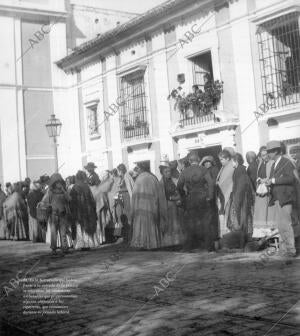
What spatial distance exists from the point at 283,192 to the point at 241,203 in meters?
1.30

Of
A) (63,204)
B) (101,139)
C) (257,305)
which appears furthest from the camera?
(101,139)

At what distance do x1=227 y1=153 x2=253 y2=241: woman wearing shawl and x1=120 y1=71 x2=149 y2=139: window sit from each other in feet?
22.8

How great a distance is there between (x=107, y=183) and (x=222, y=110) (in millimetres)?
3466

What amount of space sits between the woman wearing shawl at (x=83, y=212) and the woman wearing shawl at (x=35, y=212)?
2749 mm

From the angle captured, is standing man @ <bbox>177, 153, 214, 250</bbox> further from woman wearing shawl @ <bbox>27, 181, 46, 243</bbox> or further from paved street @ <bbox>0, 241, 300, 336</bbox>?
woman wearing shawl @ <bbox>27, 181, 46, 243</bbox>

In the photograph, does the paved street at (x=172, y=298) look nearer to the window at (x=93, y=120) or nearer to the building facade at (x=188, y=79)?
the building facade at (x=188, y=79)

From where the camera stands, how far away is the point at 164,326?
405 cm

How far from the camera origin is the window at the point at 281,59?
29.1ft

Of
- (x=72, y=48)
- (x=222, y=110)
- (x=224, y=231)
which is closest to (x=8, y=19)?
(x=72, y=48)

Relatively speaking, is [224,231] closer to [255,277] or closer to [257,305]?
[255,277]

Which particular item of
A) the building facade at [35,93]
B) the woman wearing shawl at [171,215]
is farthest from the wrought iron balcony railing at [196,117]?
the building facade at [35,93]

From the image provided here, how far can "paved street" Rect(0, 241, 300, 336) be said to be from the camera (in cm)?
402

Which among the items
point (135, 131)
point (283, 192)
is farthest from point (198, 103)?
point (283, 192)

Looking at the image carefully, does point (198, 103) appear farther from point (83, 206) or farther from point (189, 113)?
point (83, 206)
